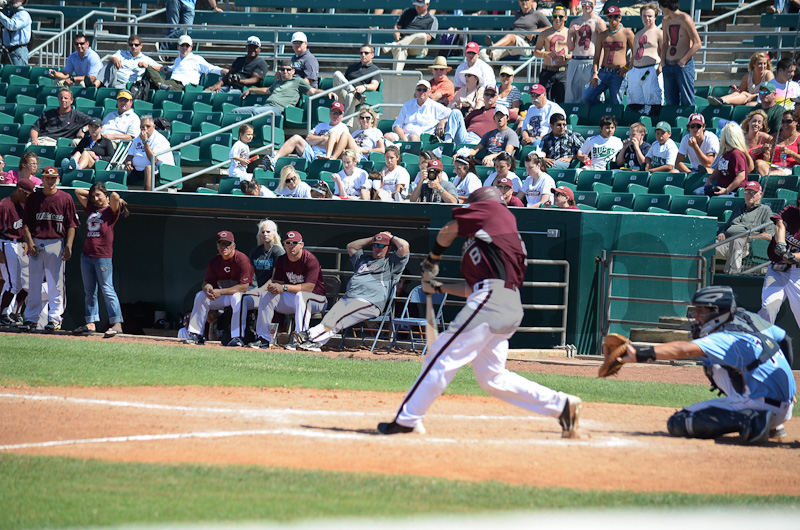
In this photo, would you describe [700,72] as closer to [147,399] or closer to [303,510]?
[147,399]

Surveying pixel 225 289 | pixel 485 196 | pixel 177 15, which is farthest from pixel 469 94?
pixel 485 196

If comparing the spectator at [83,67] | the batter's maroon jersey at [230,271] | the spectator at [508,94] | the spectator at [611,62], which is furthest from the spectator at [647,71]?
the spectator at [83,67]

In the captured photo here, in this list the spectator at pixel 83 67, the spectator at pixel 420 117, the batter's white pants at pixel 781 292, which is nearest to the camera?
the batter's white pants at pixel 781 292

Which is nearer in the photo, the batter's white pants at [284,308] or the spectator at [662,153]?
the batter's white pants at [284,308]

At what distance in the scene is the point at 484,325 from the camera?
647 centimetres

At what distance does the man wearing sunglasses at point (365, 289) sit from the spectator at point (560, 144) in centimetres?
308

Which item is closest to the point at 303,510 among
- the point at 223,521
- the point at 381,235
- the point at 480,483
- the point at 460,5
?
the point at 223,521

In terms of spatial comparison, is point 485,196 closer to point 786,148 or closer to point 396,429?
point 396,429

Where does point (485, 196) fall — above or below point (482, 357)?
above

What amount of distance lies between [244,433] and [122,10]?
20.2 meters

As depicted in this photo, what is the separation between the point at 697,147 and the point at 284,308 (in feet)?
19.6

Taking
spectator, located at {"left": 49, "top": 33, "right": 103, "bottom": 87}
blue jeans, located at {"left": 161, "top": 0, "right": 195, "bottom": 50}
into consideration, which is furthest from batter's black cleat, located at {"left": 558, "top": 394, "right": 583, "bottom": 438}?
blue jeans, located at {"left": 161, "top": 0, "right": 195, "bottom": 50}

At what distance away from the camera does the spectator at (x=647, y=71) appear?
15172 mm

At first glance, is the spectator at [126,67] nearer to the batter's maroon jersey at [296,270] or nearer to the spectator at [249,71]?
the spectator at [249,71]
